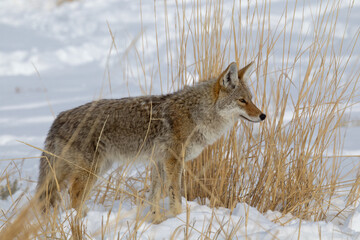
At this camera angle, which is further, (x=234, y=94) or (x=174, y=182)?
(x=234, y=94)

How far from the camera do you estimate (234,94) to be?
4.26 m

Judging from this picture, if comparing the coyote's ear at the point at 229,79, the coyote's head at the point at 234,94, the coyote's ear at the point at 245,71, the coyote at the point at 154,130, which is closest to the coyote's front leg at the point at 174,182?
the coyote at the point at 154,130

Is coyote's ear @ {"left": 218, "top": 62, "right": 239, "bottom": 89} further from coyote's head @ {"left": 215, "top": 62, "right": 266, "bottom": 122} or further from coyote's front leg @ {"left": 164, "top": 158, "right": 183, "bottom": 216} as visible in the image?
coyote's front leg @ {"left": 164, "top": 158, "right": 183, "bottom": 216}

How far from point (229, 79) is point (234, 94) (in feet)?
0.47

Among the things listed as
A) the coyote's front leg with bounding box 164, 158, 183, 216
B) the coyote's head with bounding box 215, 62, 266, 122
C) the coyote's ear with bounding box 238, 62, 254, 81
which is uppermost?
the coyote's ear with bounding box 238, 62, 254, 81

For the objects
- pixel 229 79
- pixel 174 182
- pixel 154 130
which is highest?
pixel 229 79

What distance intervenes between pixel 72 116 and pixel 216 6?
1.68 meters

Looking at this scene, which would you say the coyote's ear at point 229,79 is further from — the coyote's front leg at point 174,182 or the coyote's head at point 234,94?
the coyote's front leg at point 174,182

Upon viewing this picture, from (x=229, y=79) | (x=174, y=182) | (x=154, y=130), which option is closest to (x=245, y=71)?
(x=229, y=79)

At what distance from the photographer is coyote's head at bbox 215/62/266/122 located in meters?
4.20

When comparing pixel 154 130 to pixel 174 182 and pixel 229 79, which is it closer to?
pixel 174 182

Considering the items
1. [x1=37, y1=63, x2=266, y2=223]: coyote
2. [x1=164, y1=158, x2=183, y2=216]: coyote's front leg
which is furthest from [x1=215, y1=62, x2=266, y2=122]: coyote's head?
[x1=164, y1=158, x2=183, y2=216]: coyote's front leg

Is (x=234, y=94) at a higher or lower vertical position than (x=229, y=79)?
lower

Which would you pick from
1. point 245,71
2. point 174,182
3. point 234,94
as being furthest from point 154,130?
point 245,71
